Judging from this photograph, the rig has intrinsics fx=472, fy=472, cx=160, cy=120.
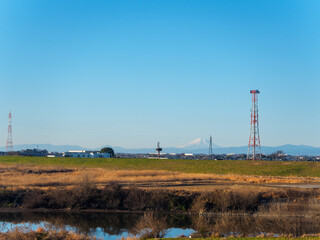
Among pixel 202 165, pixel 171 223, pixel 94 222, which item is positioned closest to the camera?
pixel 171 223

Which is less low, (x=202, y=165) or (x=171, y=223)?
(x=202, y=165)

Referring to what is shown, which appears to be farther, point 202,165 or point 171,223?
point 202,165

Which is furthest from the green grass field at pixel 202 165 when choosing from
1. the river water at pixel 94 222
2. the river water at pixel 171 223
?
the river water at pixel 94 222

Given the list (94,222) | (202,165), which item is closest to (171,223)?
(94,222)

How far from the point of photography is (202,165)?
283 feet

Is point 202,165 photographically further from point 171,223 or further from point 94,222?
point 94,222

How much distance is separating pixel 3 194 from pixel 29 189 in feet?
9.41

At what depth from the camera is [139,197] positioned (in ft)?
137

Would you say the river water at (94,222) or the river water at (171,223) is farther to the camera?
the river water at (94,222)

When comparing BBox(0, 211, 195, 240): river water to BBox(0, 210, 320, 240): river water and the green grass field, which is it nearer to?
BBox(0, 210, 320, 240): river water

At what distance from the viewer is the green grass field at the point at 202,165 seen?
247 ft

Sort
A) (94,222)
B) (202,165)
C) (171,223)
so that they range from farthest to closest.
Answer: (202,165) < (94,222) < (171,223)

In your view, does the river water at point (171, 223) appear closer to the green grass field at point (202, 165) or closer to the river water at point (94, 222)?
the river water at point (94, 222)

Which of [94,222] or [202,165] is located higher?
[202,165]
